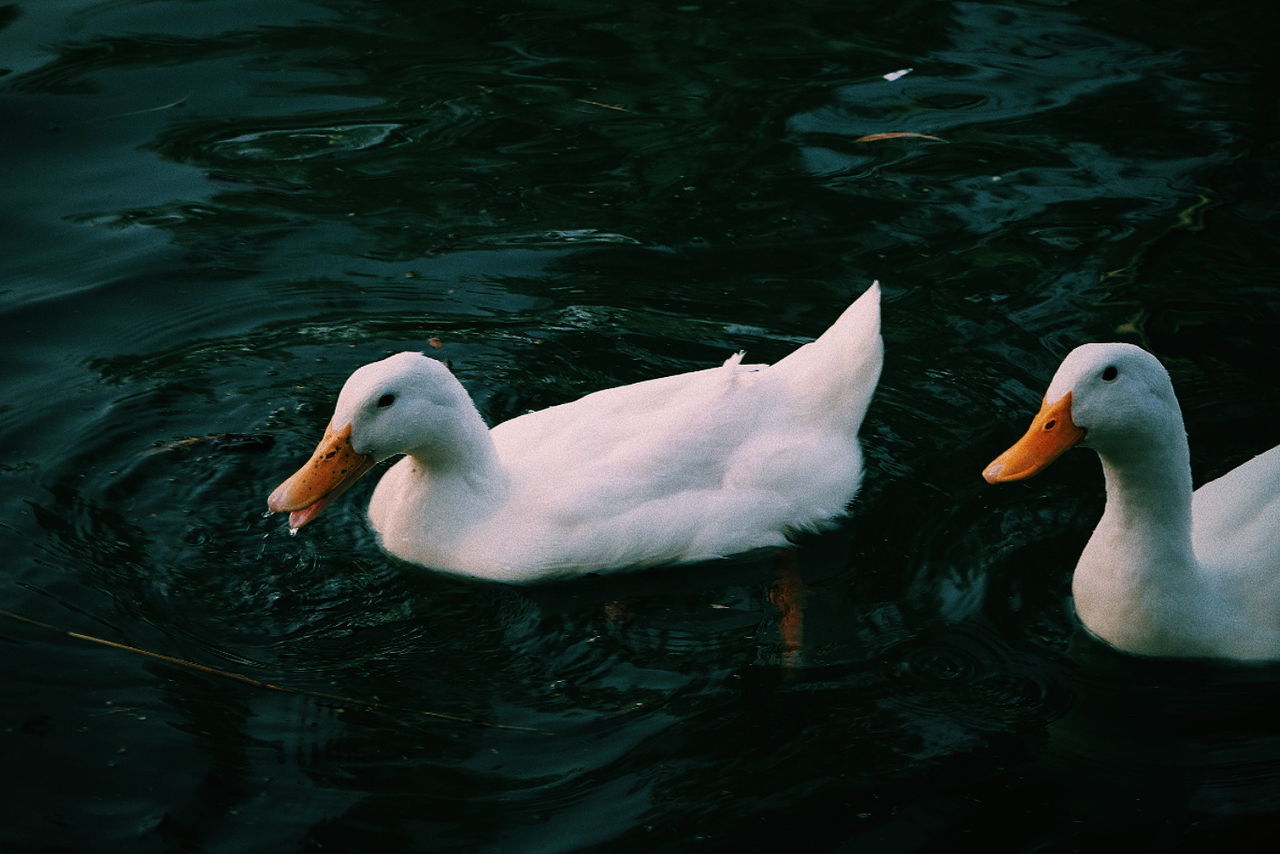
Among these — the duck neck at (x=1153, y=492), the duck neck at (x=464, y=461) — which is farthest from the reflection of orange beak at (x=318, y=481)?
the duck neck at (x=1153, y=492)

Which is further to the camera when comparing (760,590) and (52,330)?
(52,330)

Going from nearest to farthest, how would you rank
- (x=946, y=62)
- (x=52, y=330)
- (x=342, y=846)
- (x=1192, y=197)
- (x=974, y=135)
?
(x=342, y=846), (x=52, y=330), (x=1192, y=197), (x=974, y=135), (x=946, y=62)

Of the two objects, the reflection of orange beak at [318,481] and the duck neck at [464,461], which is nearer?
the reflection of orange beak at [318,481]

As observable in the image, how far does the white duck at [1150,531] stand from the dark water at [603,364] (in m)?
0.15

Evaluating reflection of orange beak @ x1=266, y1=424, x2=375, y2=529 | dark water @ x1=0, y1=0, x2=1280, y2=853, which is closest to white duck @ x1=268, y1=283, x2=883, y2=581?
reflection of orange beak @ x1=266, y1=424, x2=375, y2=529

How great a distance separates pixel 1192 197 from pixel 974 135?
1.29m

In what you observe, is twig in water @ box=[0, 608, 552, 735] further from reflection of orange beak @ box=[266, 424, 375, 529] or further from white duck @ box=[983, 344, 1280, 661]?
white duck @ box=[983, 344, 1280, 661]

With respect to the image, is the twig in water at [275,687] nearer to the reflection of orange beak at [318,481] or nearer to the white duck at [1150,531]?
the reflection of orange beak at [318,481]

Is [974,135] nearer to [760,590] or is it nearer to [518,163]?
[518,163]

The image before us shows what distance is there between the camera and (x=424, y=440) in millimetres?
5059

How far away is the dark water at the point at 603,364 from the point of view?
4164 mm

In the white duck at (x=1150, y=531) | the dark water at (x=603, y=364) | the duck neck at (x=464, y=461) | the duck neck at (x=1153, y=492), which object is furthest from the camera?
the duck neck at (x=464, y=461)

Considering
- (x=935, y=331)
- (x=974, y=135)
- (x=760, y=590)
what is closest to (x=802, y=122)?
(x=974, y=135)

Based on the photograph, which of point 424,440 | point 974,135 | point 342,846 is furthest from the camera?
point 974,135
